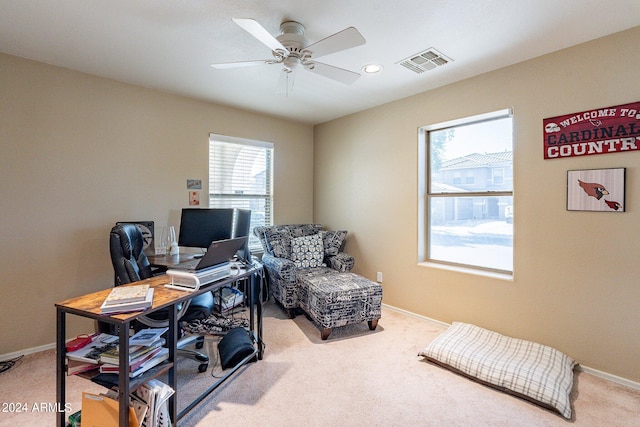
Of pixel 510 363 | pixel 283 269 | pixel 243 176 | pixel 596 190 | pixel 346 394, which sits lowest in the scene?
pixel 346 394

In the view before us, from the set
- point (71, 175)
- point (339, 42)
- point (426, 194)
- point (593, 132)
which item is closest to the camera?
point (339, 42)

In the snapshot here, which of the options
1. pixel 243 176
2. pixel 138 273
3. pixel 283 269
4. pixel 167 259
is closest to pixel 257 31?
pixel 138 273

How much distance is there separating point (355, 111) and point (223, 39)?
220cm

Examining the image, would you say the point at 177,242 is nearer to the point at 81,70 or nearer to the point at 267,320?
the point at 267,320

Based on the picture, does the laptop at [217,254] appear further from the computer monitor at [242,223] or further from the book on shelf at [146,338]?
the computer monitor at [242,223]

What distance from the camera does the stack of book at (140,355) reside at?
1.49 metres

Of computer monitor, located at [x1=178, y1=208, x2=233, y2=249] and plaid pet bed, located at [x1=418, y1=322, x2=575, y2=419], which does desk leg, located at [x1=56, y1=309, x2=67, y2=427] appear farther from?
plaid pet bed, located at [x1=418, y1=322, x2=575, y2=419]

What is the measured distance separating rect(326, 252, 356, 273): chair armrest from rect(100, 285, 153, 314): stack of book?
2419mm

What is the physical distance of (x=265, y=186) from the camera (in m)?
4.35

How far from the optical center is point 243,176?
4113 mm

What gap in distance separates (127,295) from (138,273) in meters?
0.72

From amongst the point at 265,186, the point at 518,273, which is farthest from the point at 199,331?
the point at 518,273

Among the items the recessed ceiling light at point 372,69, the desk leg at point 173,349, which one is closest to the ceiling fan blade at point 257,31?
the recessed ceiling light at point 372,69

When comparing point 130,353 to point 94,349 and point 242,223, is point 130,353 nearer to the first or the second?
point 94,349
